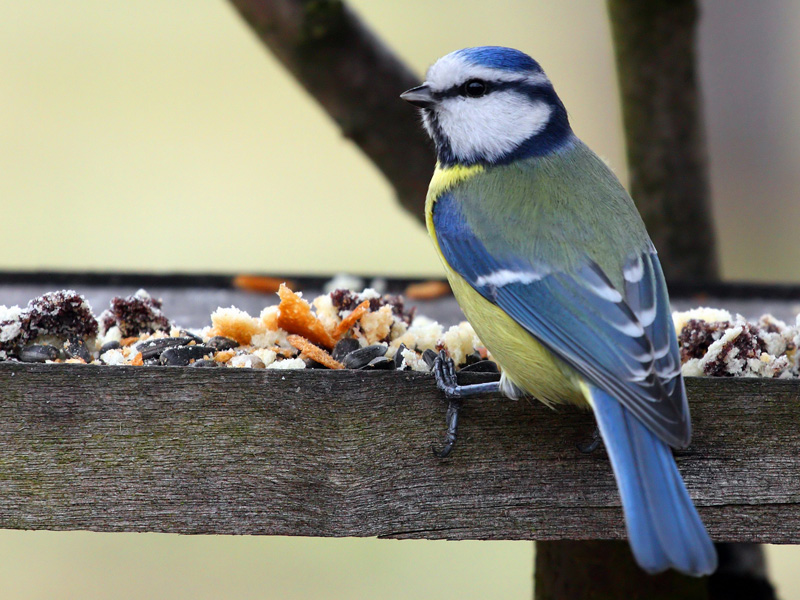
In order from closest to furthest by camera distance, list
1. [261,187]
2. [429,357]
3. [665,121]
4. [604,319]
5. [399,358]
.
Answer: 1. [604,319]
2. [429,357]
3. [399,358]
4. [665,121]
5. [261,187]

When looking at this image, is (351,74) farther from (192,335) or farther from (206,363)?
(206,363)

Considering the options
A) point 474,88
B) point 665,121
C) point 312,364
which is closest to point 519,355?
point 312,364

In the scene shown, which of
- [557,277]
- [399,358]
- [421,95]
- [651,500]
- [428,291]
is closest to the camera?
[651,500]

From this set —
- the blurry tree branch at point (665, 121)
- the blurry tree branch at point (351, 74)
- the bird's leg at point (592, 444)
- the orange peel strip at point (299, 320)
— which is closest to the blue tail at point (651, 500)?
the bird's leg at point (592, 444)

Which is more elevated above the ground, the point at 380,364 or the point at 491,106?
the point at 491,106

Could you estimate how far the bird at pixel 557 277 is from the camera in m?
1.58

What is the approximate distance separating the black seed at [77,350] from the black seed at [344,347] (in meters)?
0.55

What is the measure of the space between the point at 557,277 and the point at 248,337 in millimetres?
749

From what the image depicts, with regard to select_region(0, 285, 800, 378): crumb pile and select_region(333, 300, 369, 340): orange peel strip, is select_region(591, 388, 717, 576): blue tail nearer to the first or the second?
select_region(0, 285, 800, 378): crumb pile

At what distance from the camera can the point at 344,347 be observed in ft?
7.00

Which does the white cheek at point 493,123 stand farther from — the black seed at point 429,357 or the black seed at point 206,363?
the black seed at point 206,363

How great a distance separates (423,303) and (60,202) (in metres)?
4.15

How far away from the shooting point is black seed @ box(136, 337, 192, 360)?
6.84 ft

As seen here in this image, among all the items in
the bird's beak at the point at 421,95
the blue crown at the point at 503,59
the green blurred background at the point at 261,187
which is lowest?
the green blurred background at the point at 261,187
